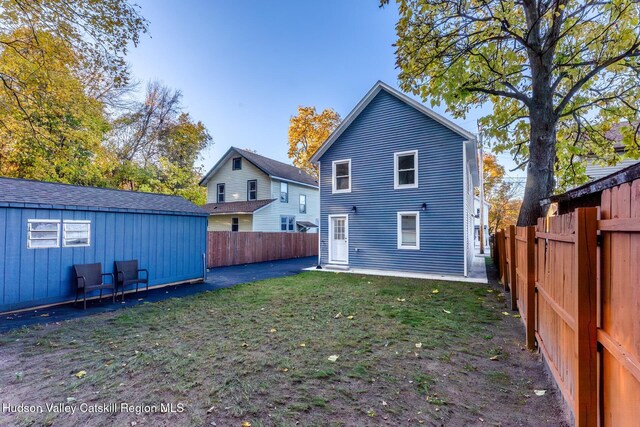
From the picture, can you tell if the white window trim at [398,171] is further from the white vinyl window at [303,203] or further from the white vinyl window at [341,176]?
the white vinyl window at [303,203]

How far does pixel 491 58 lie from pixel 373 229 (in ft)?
23.9

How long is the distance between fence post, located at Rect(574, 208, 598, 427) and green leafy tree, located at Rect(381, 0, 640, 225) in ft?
18.4

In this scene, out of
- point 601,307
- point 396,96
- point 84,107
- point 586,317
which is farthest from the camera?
point 84,107

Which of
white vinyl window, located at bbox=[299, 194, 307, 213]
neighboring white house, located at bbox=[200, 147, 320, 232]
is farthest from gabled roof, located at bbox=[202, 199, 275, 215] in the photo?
white vinyl window, located at bbox=[299, 194, 307, 213]

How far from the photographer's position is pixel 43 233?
6941mm

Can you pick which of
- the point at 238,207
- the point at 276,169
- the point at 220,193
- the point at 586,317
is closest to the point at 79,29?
the point at 586,317

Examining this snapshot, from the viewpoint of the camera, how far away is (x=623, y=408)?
63.2 inches

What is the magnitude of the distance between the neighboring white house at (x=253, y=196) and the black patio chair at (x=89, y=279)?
11.5 metres

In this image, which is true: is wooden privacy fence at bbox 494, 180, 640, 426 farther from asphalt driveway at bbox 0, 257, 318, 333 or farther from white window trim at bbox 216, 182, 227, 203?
white window trim at bbox 216, 182, 227, 203

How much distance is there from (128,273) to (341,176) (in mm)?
9128

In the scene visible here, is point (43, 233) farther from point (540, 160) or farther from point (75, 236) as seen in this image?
point (540, 160)

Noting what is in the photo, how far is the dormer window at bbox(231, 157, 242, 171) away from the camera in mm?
21830

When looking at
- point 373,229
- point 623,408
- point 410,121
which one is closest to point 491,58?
point 410,121

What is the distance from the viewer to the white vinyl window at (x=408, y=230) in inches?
462
